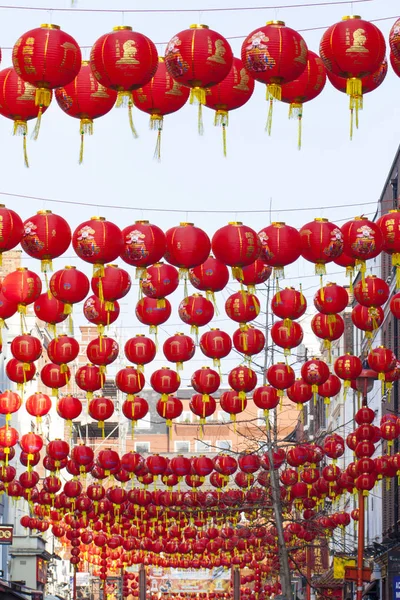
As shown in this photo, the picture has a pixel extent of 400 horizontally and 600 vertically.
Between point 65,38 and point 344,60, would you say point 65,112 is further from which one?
point 344,60

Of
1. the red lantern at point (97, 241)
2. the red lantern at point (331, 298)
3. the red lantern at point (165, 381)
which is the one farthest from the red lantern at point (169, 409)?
the red lantern at point (97, 241)

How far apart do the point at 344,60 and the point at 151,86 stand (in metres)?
2.70

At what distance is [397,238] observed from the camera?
707 inches

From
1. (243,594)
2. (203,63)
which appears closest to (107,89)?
(203,63)

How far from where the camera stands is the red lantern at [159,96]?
15172 mm

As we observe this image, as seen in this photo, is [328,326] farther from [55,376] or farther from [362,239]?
[55,376]

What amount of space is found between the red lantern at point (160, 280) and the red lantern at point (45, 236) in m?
2.38

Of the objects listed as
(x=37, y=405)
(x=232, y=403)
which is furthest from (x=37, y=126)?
(x=37, y=405)

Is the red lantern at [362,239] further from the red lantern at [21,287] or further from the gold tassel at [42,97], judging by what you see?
the gold tassel at [42,97]

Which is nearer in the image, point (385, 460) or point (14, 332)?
point (385, 460)

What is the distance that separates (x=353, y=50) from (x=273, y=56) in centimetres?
84

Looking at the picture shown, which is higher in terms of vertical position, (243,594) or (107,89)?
(107,89)

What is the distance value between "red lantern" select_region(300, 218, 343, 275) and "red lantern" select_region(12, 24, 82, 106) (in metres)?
5.28

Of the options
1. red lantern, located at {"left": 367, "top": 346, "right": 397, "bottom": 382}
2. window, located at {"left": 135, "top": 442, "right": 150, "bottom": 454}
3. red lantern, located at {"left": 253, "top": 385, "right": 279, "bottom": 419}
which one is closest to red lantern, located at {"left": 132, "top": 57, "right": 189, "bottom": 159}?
red lantern, located at {"left": 367, "top": 346, "right": 397, "bottom": 382}
